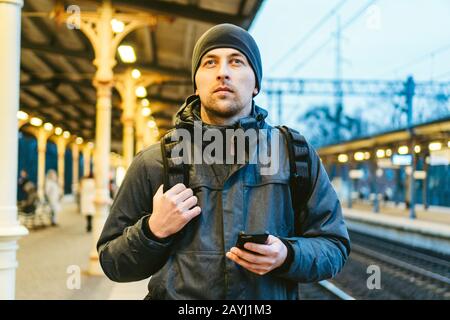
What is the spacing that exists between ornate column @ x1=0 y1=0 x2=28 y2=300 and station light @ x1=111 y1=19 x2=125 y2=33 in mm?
4998

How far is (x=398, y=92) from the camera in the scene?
27.2 m

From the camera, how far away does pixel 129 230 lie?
63.0 inches

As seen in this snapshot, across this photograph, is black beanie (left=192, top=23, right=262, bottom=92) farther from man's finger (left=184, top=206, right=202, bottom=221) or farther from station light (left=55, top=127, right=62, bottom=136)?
station light (left=55, top=127, right=62, bottom=136)

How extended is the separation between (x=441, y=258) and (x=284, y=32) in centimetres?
7615

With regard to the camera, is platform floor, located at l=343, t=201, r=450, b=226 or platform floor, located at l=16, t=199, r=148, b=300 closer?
platform floor, located at l=16, t=199, r=148, b=300

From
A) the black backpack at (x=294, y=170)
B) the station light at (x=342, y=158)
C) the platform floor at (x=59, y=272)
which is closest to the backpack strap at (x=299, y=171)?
the black backpack at (x=294, y=170)

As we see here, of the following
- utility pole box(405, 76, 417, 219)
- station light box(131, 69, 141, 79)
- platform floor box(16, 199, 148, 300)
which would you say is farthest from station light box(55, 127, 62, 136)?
utility pole box(405, 76, 417, 219)

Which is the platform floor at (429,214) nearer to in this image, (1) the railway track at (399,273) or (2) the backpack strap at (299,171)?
(1) the railway track at (399,273)

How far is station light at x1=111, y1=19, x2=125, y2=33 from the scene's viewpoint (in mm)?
8602

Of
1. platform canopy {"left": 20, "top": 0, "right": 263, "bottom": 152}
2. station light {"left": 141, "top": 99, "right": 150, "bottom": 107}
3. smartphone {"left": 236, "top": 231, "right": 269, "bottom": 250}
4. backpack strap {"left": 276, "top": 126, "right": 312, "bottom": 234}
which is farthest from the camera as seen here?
station light {"left": 141, "top": 99, "right": 150, "bottom": 107}

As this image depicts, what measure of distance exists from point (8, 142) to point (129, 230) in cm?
239

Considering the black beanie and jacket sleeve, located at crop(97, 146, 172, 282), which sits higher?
the black beanie

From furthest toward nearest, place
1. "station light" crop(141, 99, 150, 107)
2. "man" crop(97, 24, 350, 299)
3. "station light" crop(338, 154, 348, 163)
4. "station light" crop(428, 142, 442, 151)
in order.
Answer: "station light" crop(338, 154, 348, 163)
"station light" crop(428, 142, 442, 151)
"station light" crop(141, 99, 150, 107)
"man" crop(97, 24, 350, 299)
